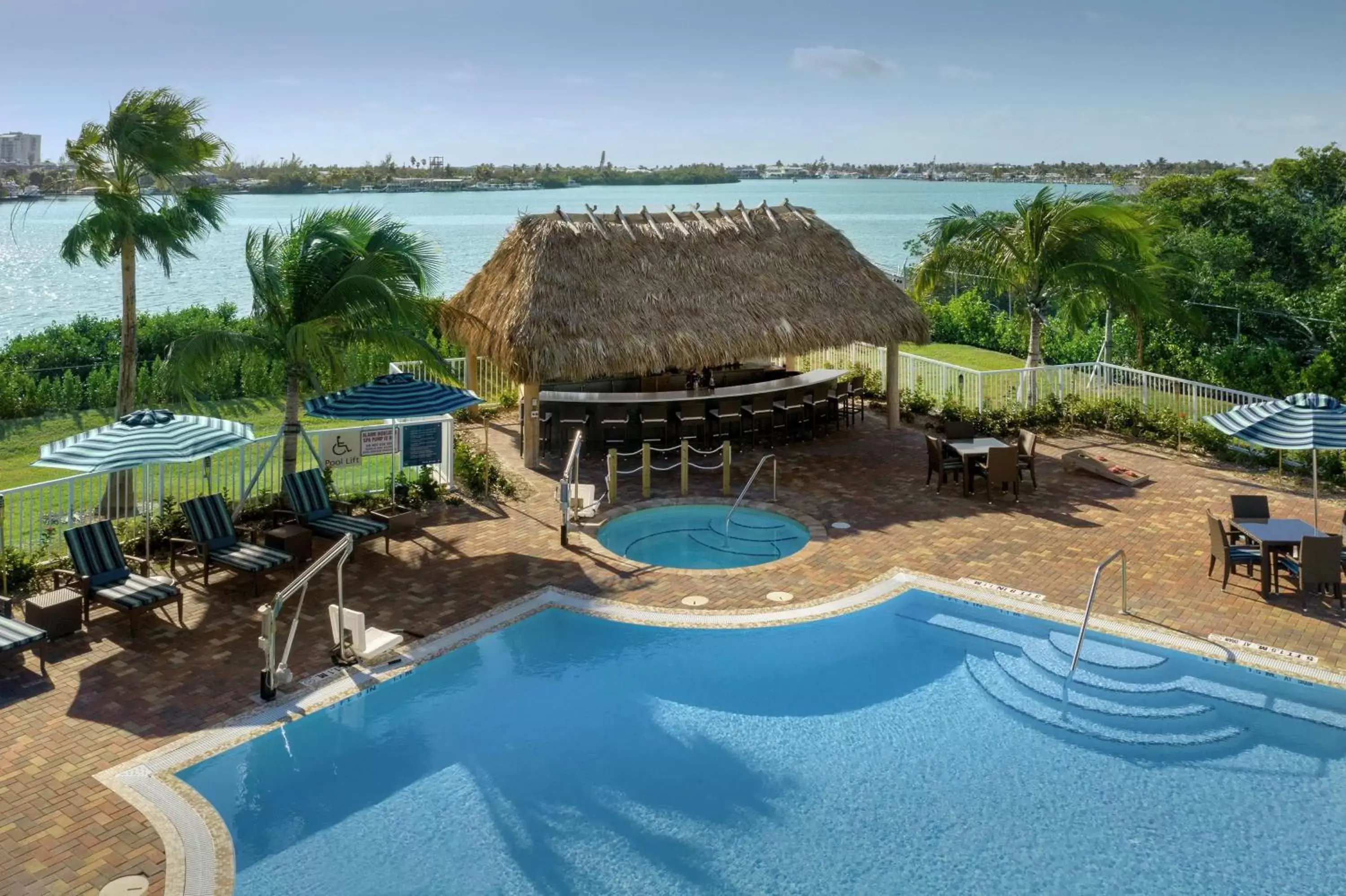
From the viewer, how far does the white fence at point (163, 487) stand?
11.3 metres

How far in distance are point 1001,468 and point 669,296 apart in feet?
19.6

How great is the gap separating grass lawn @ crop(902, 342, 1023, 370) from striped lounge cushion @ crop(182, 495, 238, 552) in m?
21.0

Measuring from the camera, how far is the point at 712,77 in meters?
61.1

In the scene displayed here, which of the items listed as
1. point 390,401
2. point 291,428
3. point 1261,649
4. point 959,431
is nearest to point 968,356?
point 959,431

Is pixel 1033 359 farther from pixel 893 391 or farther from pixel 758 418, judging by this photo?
pixel 758 418

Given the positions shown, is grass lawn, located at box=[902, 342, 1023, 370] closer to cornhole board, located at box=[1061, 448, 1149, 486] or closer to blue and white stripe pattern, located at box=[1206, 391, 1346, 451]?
cornhole board, located at box=[1061, 448, 1149, 486]

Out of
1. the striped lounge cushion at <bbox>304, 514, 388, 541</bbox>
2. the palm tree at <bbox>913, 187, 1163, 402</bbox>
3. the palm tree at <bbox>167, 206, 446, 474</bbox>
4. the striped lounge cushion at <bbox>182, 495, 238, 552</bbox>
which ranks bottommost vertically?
the striped lounge cushion at <bbox>304, 514, 388, 541</bbox>

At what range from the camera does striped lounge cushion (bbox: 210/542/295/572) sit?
1085 centimetres

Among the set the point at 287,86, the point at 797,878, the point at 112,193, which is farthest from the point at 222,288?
the point at 797,878

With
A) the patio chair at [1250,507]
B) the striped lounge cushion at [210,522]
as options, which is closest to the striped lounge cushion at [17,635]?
the striped lounge cushion at [210,522]

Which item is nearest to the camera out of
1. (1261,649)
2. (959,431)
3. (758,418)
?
(1261,649)

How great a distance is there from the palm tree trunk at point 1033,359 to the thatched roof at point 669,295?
2.21m

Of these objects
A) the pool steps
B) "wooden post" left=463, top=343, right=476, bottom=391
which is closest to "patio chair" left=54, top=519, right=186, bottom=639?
the pool steps

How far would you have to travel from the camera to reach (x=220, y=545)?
11.4 meters
